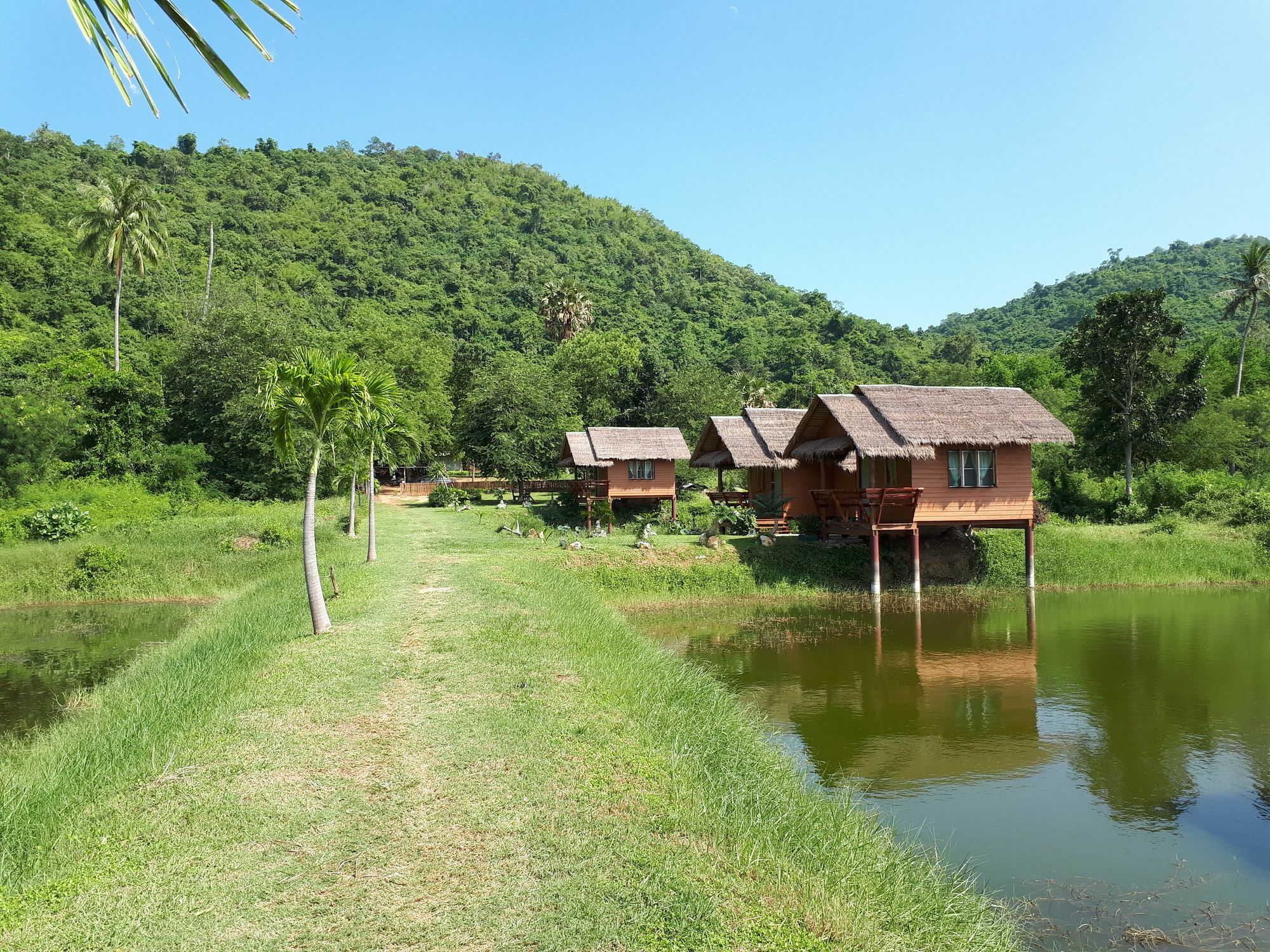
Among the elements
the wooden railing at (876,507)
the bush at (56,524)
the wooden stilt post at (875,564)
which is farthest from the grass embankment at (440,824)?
the bush at (56,524)

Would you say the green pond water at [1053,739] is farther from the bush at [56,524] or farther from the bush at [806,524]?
the bush at [56,524]

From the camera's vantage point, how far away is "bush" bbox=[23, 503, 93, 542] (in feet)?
79.6

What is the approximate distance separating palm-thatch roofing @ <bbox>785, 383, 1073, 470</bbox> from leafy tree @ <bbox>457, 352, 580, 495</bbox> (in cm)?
2076

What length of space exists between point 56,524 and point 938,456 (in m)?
26.5

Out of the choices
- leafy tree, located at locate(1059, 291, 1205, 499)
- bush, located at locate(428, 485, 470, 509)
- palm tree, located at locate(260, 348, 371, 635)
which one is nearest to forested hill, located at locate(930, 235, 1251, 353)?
leafy tree, located at locate(1059, 291, 1205, 499)

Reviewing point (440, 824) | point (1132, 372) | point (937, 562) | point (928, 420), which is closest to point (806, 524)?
point (937, 562)

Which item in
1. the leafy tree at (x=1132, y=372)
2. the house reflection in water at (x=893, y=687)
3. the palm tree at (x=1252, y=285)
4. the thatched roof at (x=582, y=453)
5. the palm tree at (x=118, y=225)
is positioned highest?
the palm tree at (x=118, y=225)

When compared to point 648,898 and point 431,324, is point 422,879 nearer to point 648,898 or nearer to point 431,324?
point 648,898

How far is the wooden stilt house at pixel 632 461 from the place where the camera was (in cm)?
3428

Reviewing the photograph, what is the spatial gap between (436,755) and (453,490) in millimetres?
38978

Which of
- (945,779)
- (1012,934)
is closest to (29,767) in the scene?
(1012,934)

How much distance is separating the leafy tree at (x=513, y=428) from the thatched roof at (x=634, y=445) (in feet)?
26.8

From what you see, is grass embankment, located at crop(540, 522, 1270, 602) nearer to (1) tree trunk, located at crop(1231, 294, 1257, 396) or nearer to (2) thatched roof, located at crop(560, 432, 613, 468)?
(2) thatched roof, located at crop(560, 432, 613, 468)

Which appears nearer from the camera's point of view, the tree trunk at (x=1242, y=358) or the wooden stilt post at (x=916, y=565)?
the wooden stilt post at (x=916, y=565)
